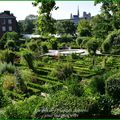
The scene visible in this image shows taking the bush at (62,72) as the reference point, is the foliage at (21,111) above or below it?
above

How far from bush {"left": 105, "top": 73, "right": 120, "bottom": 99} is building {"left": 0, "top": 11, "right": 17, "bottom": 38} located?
54.5 m

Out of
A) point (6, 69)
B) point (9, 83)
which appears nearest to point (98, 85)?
point (9, 83)

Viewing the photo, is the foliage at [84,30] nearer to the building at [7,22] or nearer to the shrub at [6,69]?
the building at [7,22]

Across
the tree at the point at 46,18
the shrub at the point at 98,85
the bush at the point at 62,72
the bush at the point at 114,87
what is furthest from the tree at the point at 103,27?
the tree at the point at 46,18

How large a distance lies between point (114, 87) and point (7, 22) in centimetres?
5493

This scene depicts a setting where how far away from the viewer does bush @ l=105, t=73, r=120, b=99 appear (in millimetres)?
13359

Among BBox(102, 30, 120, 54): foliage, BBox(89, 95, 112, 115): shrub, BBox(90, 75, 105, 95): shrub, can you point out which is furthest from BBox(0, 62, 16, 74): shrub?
BBox(102, 30, 120, 54): foliage

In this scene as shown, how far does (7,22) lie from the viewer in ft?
218

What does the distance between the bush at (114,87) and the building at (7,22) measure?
54.5m

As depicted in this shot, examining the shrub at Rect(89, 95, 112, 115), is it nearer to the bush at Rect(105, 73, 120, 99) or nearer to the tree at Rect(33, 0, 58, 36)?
the bush at Rect(105, 73, 120, 99)

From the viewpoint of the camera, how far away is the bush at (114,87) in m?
13.4

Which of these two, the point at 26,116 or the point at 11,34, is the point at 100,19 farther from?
the point at 26,116

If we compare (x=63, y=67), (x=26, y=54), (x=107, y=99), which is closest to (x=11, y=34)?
(x=26, y=54)

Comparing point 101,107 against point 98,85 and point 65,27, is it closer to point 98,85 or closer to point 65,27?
point 98,85
